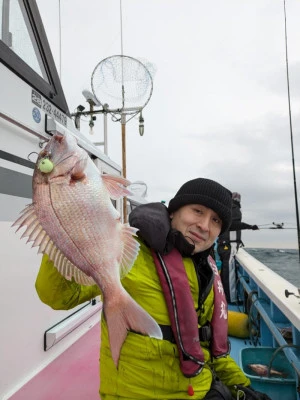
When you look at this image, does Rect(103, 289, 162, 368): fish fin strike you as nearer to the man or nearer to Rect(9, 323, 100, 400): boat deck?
the man

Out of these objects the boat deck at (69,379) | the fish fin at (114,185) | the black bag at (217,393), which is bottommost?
the boat deck at (69,379)

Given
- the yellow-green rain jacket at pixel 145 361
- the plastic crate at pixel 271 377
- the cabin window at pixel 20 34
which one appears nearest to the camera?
the yellow-green rain jacket at pixel 145 361

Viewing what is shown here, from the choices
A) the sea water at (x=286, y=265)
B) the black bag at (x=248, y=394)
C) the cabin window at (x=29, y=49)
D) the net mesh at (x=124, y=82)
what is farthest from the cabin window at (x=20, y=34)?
the sea water at (x=286, y=265)

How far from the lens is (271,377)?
329cm

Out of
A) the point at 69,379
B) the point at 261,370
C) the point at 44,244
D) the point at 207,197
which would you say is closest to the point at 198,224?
the point at 207,197

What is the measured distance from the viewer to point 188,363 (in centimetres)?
179

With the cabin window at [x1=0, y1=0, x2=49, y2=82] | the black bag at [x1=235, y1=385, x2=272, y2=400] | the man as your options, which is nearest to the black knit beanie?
the man

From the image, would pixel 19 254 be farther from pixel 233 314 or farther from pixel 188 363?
pixel 233 314

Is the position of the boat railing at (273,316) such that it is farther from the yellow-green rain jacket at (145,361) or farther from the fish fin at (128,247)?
the fish fin at (128,247)

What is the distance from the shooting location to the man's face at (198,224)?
6.86 feet

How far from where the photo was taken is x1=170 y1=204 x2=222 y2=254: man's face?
2090 mm

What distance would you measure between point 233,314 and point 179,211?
3987 mm

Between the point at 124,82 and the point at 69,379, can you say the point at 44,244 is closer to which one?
the point at 69,379

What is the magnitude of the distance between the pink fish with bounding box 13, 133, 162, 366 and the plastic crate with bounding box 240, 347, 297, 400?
2434 mm
